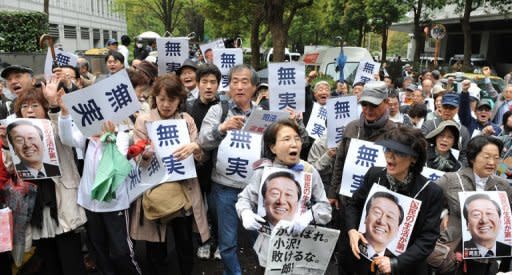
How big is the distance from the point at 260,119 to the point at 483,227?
1.88 metres

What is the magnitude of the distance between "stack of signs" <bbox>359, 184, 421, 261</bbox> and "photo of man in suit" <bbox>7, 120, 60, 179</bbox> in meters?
2.49

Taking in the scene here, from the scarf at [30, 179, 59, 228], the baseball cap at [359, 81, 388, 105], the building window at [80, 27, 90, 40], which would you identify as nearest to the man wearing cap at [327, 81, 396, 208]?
the baseball cap at [359, 81, 388, 105]

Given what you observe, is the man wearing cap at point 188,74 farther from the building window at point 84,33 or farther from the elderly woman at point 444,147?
the building window at point 84,33

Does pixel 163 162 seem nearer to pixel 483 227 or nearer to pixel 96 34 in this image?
pixel 483 227

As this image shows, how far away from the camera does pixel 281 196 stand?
2701 millimetres

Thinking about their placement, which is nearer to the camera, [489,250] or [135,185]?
[489,250]

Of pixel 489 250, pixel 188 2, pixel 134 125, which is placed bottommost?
pixel 489 250

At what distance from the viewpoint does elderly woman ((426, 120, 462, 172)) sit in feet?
12.3

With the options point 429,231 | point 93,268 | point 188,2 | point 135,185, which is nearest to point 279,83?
Result: point 135,185

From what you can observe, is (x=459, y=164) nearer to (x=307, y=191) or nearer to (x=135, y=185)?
(x=307, y=191)

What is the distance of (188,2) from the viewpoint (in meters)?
31.6

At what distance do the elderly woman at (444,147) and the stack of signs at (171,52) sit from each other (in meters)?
4.01

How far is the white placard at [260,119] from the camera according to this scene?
10.8 feet

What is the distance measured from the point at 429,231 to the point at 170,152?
81.5 inches
